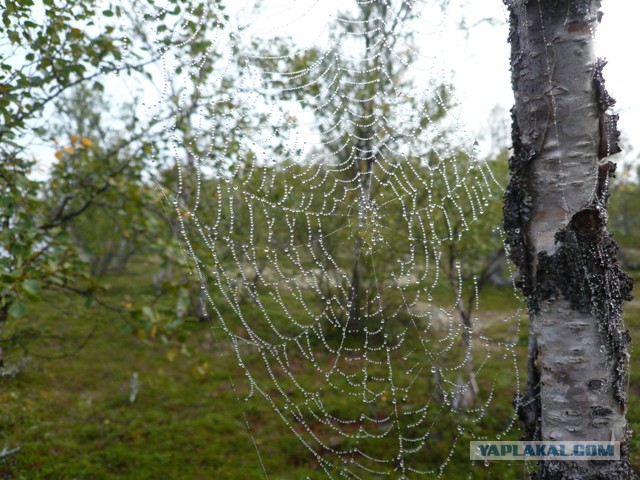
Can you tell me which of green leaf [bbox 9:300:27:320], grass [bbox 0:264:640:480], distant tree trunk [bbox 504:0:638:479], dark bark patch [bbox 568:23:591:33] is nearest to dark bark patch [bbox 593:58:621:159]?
distant tree trunk [bbox 504:0:638:479]

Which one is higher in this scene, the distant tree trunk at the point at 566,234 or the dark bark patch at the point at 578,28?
the dark bark patch at the point at 578,28

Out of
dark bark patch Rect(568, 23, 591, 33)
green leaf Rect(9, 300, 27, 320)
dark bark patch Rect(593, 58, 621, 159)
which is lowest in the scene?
green leaf Rect(9, 300, 27, 320)

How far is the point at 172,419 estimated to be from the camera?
6.18m

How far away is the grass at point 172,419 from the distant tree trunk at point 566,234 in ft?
5.91

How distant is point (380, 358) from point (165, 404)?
3385mm

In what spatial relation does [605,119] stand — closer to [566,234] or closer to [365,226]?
[566,234]

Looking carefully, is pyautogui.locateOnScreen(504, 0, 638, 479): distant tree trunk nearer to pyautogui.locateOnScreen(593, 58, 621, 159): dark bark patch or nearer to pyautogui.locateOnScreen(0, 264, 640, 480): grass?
pyautogui.locateOnScreen(593, 58, 621, 159): dark bark patch

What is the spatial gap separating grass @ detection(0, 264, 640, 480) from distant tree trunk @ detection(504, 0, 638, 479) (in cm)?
180

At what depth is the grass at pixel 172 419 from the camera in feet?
15.9

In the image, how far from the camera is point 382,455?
5.09 metres

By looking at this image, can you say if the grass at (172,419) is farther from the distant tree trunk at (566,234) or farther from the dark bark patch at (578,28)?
the dark bark patch at (578,28)

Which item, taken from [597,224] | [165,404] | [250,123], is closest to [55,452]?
[165,404]

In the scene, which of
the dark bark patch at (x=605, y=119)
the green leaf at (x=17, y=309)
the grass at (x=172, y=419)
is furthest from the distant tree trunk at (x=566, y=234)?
the green leaf at (x=17, y=309)

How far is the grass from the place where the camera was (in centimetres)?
486
